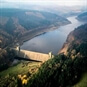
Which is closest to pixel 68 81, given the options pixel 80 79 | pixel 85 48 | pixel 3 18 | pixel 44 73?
pixel 80 79

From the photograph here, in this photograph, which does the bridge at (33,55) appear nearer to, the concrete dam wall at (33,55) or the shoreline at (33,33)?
the concrete dam wall at (33,55)

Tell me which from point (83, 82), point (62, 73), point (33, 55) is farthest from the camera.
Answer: point (33, 55)

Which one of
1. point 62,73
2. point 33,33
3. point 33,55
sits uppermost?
point 62,73

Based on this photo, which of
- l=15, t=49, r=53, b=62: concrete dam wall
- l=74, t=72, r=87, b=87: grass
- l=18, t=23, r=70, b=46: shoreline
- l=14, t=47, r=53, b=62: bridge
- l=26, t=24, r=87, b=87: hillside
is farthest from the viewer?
l=18, t=23, r=70, b=46: shoreline

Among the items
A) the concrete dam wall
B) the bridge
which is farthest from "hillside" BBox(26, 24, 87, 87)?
the bridge

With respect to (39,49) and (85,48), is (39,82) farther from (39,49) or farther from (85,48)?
(39,49)

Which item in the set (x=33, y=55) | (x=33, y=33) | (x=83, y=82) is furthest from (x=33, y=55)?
(x=33, y=33)

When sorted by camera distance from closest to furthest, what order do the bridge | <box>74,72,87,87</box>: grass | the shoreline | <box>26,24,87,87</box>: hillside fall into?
<box>74,72,87,87</box>: grass → <box>26,24,87,87</box>: hillside → the bridge → the shoreline

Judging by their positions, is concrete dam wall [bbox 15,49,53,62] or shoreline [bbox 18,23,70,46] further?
shoreline [bbox 18,23,70,46]

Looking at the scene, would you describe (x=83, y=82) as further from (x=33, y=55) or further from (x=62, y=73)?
(x=33, y=55)

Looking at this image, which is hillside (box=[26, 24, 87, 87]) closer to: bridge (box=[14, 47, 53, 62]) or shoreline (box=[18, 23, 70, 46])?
bridge (box=[14, 47, 53, 62])

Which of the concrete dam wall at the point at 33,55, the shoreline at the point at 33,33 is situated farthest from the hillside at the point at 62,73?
the shoreline at the point at 33,33
